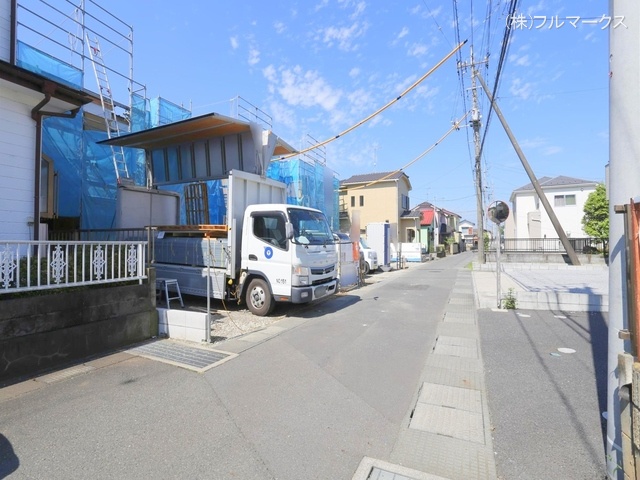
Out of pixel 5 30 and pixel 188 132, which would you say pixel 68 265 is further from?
pixel 188 132

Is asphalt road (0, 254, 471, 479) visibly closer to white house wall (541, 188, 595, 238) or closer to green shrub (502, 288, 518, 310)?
green shrub (502, 288, 518, 310)

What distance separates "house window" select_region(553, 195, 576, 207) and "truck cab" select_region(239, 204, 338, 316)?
96.6 ft

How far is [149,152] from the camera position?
11930 millimetres

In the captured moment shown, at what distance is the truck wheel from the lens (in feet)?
25.8

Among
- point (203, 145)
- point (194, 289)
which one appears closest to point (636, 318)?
point (194, 289)

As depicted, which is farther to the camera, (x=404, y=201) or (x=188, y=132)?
(x=404, y=201)

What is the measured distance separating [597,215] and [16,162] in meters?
27.9

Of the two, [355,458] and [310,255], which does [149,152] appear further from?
[355,458]

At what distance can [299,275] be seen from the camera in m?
7.50

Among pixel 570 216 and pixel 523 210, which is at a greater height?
pixel 523 210

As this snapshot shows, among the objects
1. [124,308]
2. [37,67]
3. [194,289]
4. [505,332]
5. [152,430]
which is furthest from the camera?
[37,67]

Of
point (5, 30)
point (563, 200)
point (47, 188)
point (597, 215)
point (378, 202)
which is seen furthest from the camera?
point (378, 202)

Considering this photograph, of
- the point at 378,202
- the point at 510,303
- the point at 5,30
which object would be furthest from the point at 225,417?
the point at 378,202

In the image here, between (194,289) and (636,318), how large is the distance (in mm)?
8242
